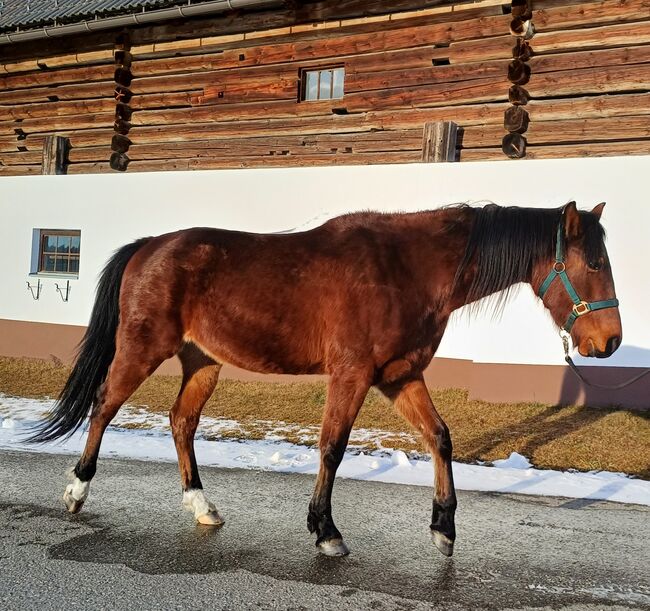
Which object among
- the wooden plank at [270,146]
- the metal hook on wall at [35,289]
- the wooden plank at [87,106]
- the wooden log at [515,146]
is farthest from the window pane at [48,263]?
the wooden log at [515,146]

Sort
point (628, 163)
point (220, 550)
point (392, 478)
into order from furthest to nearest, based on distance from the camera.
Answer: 1. point (628, 163)
2. point (392, 478)
3. point (220, 550)

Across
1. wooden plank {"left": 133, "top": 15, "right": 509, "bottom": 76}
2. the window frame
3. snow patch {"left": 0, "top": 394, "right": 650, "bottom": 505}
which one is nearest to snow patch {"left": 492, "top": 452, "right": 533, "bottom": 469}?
snow patch {"left": 0, "top": 394, "right": 650, "bottom": 505}

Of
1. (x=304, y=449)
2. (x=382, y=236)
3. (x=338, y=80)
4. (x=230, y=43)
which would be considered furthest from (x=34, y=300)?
(x=382, y=236)

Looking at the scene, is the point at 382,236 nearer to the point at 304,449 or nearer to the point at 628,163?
the point at 304,449

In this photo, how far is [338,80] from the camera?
394 inches

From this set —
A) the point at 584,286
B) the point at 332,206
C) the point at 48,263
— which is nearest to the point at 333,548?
the point at 584,286

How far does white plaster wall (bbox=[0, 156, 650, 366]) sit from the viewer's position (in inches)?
302

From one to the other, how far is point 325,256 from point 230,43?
25.9 ft

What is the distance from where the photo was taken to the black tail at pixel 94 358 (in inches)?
173

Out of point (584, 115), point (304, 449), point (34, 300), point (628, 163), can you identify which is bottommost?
point (304, 449)

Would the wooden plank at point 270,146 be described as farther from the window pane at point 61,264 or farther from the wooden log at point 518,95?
the window pane at point 61,264

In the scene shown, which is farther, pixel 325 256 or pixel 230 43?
pixel 230 43

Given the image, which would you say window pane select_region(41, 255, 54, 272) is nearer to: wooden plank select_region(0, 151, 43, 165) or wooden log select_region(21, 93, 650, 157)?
wooden plank select_region(0, 151, 43, 165)

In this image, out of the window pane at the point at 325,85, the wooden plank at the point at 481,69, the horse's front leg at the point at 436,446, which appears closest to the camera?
the horse's front leg at the point at 436,446
